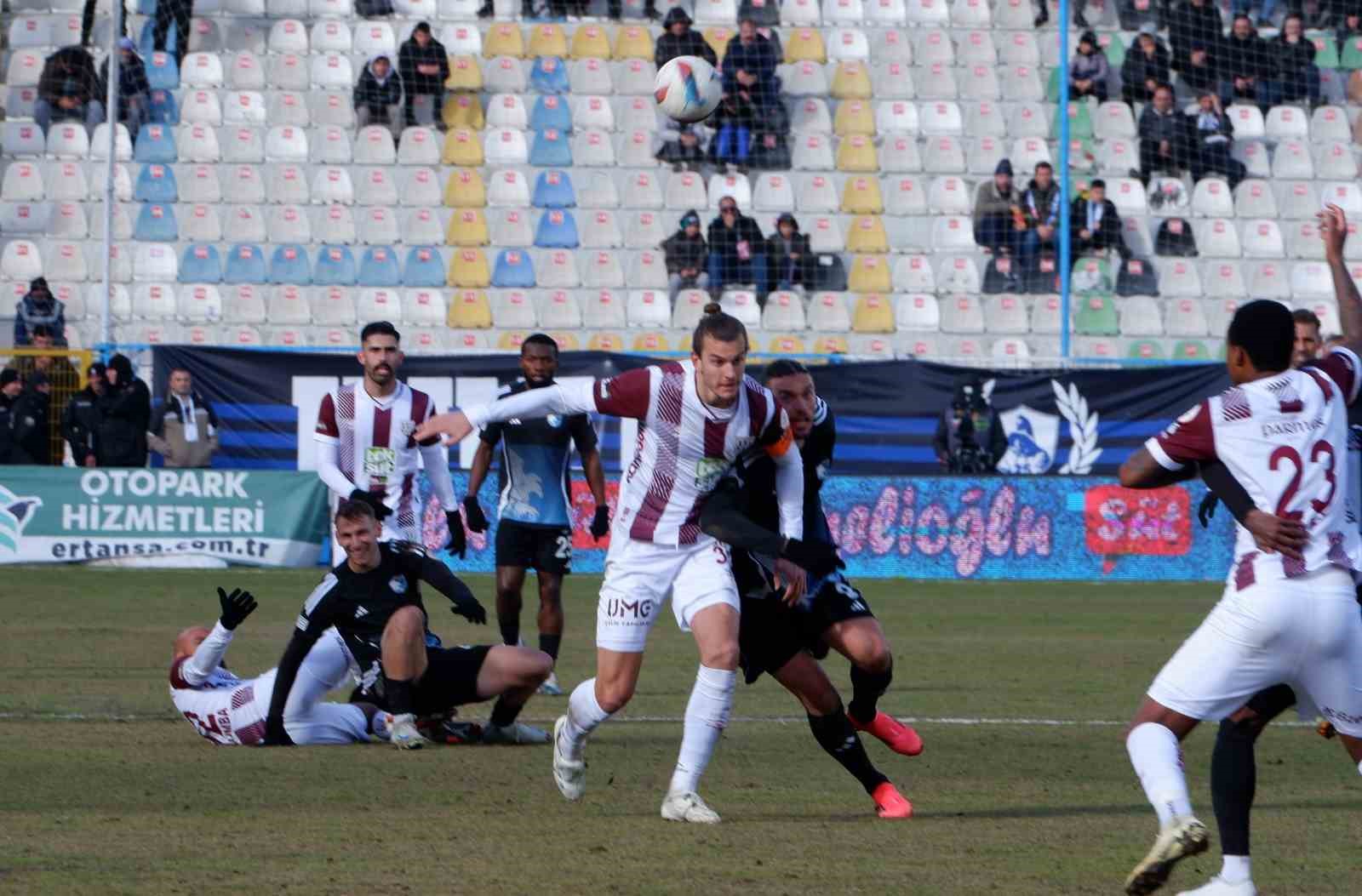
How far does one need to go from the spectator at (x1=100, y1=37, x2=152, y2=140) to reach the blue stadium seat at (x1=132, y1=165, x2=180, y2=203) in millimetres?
670

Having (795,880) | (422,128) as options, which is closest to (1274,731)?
(795,880)

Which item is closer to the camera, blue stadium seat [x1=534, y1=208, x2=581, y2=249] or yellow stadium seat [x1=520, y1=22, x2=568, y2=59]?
blue stadium seat [x1=534, y1=208, x2=581, y2=249]

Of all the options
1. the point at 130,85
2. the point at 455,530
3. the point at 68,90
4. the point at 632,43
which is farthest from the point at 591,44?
the point at 455,530

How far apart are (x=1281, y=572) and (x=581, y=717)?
2.88 m

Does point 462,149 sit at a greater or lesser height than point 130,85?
lesser

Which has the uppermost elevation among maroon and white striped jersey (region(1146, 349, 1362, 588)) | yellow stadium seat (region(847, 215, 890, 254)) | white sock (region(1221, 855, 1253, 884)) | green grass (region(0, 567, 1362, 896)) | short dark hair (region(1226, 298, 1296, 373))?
yellow stadium seat (region(847, 215, 890, 254))

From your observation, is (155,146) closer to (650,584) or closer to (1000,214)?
(1000,214)

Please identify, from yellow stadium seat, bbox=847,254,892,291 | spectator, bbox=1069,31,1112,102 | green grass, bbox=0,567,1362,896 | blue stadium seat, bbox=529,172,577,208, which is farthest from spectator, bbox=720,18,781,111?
green grass, bbox=0,567,1362,896

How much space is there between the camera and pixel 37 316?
2303 centimetres

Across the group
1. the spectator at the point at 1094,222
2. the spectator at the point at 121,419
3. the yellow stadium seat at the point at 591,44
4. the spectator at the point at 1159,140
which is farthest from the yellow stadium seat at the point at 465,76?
the spectator at the point at 1159,140

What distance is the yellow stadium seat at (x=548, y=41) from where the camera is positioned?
2794 centimetres

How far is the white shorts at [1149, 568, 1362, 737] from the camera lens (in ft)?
19.1

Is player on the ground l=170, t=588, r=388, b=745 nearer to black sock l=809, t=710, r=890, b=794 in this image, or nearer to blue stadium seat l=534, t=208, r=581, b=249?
black sock l=809, t=710, r=890, b=794

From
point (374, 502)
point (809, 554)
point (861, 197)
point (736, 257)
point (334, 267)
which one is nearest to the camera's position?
point (809, 554)
